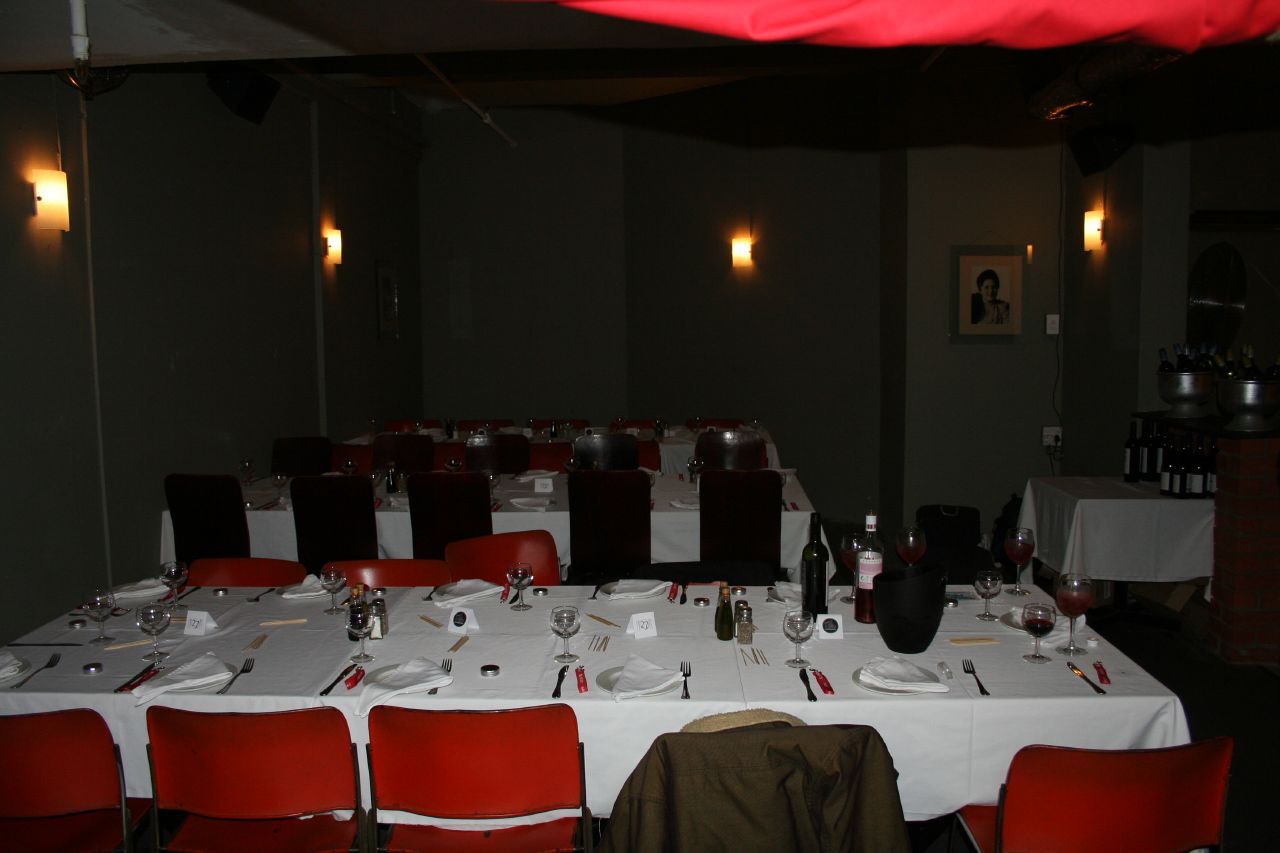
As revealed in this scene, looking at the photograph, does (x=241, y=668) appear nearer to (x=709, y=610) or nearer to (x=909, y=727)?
(x=709, y=610)

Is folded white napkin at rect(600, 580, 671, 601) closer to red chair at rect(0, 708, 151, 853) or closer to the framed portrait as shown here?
red chair at rect(0, 708, 151, 853)

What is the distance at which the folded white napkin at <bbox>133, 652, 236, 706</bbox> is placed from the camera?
7.56ft

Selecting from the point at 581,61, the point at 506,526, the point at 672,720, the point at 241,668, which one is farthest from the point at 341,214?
the point at 672,720

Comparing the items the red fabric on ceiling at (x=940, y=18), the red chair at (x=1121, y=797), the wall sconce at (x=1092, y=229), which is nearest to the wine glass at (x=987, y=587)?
the red chair at (x=1121, y=797)

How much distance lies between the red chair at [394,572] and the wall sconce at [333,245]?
464 centimetres

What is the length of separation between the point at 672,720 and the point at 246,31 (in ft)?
8.92

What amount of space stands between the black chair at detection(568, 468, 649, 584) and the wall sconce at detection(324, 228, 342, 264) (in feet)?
13.4

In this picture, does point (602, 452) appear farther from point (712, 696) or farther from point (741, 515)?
point (712, 696)

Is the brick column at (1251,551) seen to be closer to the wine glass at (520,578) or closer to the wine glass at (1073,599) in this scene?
the wine glass at (1073,599)

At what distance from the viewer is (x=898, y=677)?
7.50 feet

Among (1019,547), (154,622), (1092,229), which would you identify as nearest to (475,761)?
(154,622)

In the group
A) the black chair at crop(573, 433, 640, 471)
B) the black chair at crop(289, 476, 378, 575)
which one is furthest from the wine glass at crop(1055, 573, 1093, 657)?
the black chair at crop(573, 433, 640, 471)

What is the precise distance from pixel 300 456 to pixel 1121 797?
563 centimetres

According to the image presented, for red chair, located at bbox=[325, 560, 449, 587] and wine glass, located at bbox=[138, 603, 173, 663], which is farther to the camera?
red chair, located at bbox=[325, 560, 449, 587]
